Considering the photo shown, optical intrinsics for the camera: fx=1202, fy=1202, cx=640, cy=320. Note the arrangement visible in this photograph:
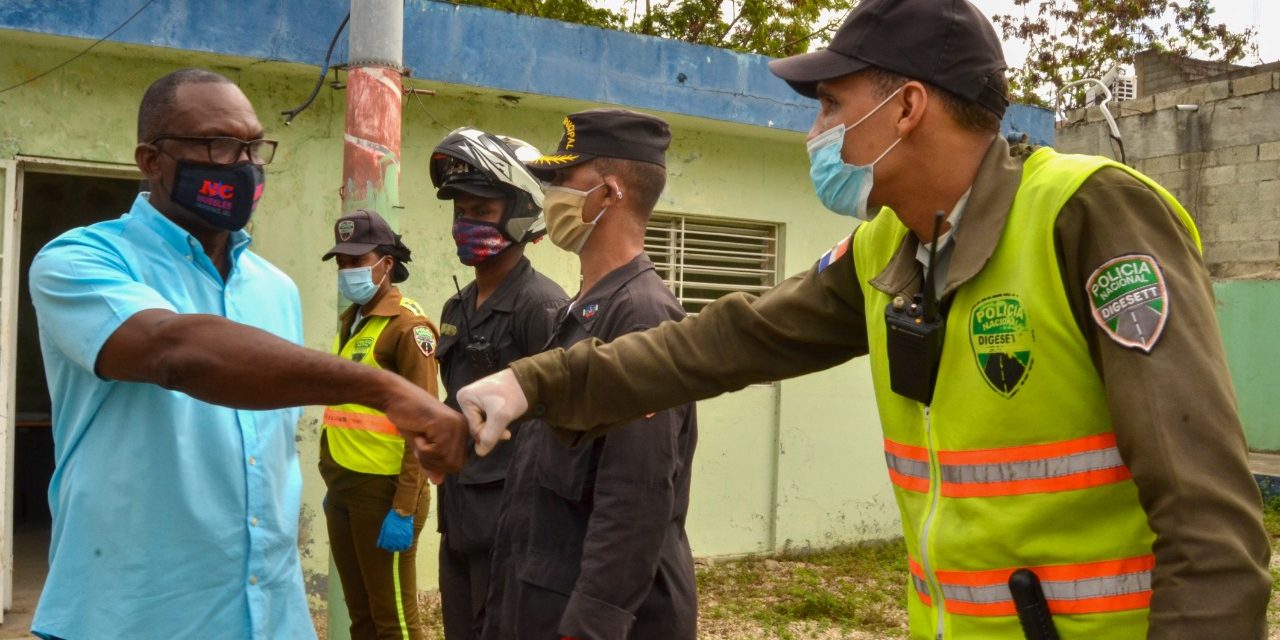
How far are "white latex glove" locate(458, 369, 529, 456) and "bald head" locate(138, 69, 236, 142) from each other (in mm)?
939

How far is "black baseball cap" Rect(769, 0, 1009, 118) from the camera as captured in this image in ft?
6.89

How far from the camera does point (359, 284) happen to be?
5328 mm

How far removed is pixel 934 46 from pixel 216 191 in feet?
5.19

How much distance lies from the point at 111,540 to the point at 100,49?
4.60m

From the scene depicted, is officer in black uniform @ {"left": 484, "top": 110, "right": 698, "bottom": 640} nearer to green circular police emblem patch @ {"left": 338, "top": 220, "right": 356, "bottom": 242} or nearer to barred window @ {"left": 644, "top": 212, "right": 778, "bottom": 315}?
green circular police emblem patch @ {"left": 338, "top": 220, "right": 356, "bottom": 242}

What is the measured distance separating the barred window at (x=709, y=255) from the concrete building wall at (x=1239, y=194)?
6046 millimetres

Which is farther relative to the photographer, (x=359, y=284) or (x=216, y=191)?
(x=359, y=284)

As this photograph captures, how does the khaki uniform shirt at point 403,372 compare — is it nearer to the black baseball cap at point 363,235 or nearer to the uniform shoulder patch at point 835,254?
the black baseball cap at point 363,235

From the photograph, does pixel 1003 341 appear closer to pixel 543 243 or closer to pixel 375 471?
pixel 375 471

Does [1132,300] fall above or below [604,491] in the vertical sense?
above

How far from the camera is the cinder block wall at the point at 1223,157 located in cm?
1334

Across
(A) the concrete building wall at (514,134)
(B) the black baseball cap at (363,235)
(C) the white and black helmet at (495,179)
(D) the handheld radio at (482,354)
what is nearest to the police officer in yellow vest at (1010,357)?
(D) the handheld radio at (482,354)

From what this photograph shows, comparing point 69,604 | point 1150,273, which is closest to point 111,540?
point 69,604

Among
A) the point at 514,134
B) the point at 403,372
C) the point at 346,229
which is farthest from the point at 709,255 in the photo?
the point at 403,372
